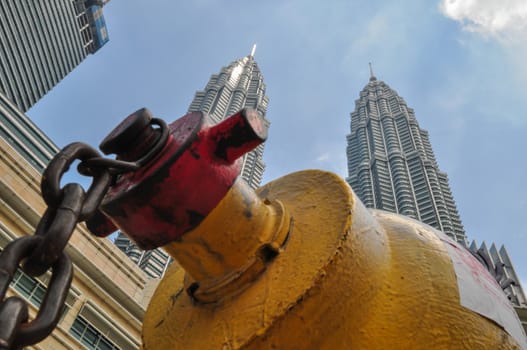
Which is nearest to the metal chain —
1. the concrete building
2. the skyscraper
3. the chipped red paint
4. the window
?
the chipped red paint

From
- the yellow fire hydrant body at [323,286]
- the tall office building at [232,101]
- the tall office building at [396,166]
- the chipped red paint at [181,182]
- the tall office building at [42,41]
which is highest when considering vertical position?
the tall office building at [42,41]

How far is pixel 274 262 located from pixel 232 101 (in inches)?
2332

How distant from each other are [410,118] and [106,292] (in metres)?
60.1

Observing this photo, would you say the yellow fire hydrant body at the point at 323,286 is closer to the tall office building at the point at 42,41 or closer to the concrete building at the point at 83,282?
the concrete building at the point at 83,282

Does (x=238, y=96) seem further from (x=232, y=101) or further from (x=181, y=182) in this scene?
(x=181, y=182)

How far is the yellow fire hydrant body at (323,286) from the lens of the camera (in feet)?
4.00

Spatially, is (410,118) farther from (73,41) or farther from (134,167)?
(134,167)

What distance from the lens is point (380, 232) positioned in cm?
152

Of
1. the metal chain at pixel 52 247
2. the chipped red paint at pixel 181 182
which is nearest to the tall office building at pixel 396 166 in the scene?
the chipped red paint at pixel 181 182

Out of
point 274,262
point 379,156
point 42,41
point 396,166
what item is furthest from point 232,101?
point 274,262

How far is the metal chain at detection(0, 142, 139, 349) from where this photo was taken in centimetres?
65

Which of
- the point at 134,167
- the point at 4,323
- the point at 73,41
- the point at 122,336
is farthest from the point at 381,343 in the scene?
the point at 73,41

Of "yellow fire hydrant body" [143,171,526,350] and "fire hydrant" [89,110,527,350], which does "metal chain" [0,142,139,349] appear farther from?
"yellow fire hydrant body" [143,171,526,350]

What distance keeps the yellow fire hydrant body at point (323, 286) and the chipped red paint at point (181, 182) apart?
83mm
